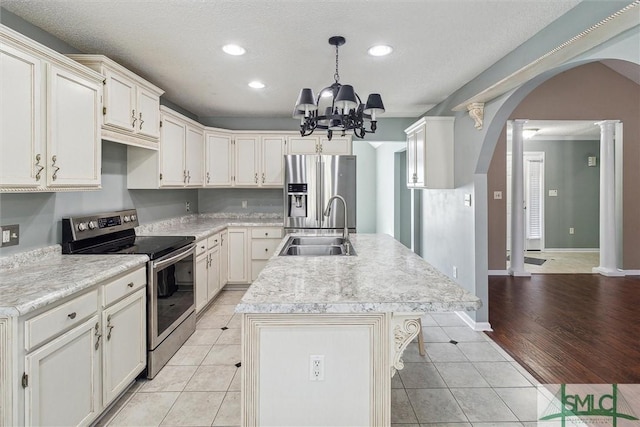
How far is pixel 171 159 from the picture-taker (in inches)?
141

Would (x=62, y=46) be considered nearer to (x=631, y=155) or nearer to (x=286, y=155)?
(x=286, y=155)

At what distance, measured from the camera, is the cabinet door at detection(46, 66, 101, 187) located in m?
1.96

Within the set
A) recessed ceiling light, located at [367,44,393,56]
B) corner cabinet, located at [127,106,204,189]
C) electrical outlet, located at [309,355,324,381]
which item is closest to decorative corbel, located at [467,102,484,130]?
recessed ceiling light, located at [367,44,393,56]

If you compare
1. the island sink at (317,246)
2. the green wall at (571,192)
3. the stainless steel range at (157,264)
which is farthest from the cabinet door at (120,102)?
the green wall at (571,192)

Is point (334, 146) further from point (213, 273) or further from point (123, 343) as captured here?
point (123, 343)

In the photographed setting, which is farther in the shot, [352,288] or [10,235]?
[10,235]

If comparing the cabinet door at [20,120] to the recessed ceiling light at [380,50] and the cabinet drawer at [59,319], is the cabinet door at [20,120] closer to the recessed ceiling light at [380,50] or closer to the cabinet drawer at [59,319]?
the cabinet drawer at [59,319]

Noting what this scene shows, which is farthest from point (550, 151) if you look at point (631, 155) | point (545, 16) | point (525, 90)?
point (545, 16)

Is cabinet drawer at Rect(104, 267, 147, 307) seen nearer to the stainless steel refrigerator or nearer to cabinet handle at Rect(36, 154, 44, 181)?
cabinet handle at Rect(36, 154, 44, 181)

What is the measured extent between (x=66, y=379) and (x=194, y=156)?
2.95m

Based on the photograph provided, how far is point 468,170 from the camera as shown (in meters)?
3.41

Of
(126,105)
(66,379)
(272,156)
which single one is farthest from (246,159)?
(66,379)

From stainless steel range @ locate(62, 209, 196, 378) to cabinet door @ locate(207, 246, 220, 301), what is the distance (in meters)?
0.57

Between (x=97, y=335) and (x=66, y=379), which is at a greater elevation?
(x=97, y=335)
